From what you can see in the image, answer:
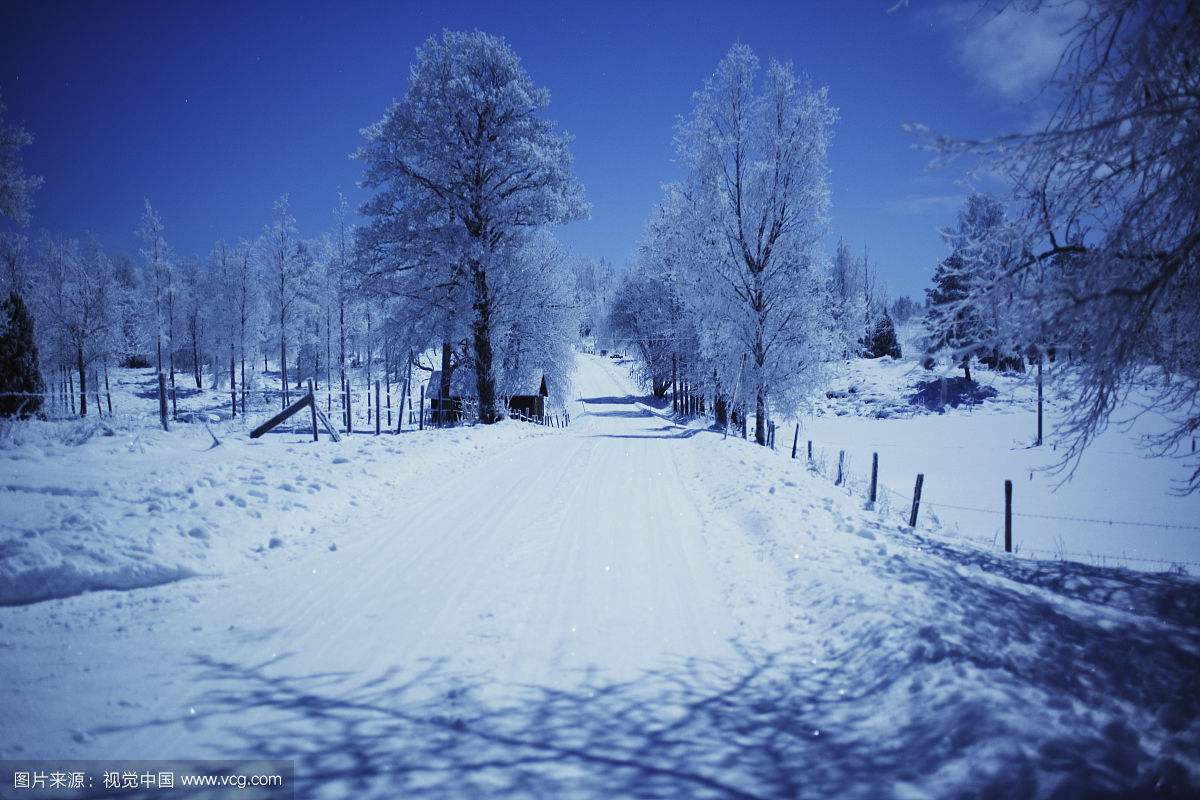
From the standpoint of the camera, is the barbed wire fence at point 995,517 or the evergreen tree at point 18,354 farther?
the evergreen tree at point 18,354

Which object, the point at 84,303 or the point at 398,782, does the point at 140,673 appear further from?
the point at 84,303

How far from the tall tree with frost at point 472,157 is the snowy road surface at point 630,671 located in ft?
41.4

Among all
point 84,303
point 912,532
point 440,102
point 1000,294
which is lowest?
point 912,532

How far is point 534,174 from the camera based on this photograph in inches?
658

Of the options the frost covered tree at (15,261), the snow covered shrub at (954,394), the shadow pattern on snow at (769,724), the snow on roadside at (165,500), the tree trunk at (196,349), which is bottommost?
the shadow pattern on snow at (769,724)

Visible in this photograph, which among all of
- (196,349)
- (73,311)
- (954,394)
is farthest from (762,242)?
(196,349)

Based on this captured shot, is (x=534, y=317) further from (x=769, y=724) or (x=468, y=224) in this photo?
(x=769, y=724)

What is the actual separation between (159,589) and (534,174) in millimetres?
15175

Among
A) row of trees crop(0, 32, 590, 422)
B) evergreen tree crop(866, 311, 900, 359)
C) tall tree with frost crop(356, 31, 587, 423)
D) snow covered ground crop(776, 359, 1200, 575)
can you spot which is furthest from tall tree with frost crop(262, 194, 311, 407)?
evergreen tree crop(866, 311, 900, 359)

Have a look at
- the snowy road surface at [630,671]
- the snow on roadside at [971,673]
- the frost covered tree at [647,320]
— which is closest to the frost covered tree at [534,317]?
the frost covered tree at [647,320]

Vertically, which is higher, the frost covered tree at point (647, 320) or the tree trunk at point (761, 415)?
the frost covered tree at point (647, 320)

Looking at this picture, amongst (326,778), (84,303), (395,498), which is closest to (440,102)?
(395,498)

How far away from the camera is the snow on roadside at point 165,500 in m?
4.77

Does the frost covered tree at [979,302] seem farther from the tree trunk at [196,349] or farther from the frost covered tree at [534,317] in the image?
the tree trunk at [196,349]
